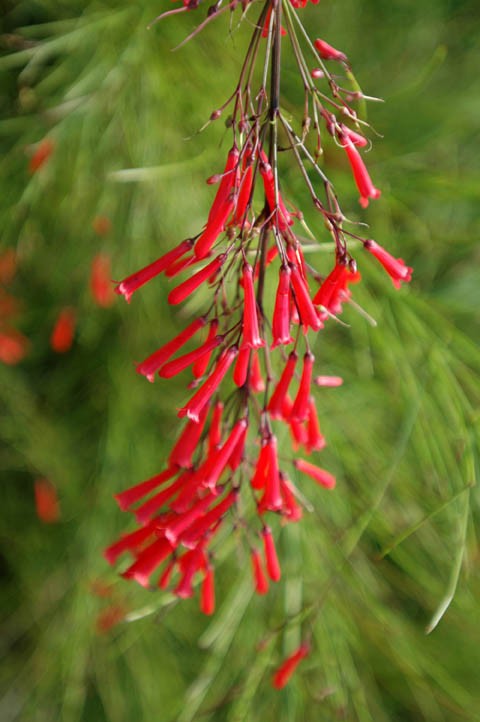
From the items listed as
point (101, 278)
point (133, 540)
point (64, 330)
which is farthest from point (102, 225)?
point (133, 540)

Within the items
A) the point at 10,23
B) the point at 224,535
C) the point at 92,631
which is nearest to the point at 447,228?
the point at 224,535

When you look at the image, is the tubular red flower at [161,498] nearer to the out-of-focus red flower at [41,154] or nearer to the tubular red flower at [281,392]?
the tubular red flower at [281,392]

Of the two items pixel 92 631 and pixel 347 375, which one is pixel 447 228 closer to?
pixel 347 375

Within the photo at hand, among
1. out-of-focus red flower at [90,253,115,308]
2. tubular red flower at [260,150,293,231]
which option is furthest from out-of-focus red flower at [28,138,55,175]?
tubular red flower at [260,150,293,231]

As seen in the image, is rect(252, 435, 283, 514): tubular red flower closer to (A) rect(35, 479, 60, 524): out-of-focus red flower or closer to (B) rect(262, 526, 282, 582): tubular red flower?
(B) rect(262, 526, 282, 582): tubular red flower

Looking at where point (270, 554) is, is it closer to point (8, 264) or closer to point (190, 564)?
point (190, 564)

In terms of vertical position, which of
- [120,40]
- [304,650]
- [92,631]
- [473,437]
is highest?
[120,40]

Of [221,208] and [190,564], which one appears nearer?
[221,208]
